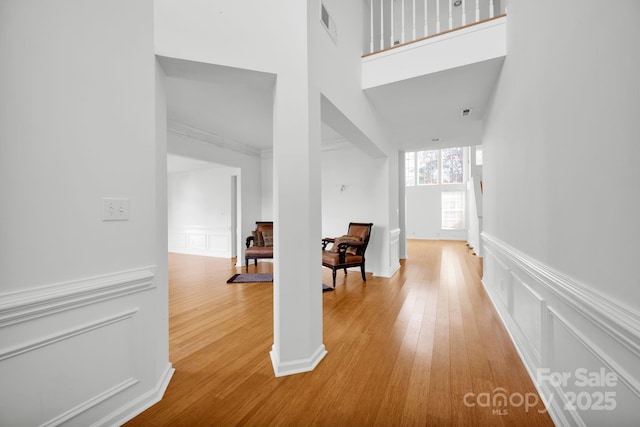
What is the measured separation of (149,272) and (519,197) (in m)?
2.93

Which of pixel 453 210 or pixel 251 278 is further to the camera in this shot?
pixel 453 210

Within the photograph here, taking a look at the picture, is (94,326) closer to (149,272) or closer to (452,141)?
(149,272)

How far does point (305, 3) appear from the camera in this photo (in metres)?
1.90

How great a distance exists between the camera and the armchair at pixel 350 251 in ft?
14.1

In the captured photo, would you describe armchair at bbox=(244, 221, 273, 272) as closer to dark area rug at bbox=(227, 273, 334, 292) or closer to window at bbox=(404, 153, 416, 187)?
dark area rug at bbox=(227, 273, 334, 292)

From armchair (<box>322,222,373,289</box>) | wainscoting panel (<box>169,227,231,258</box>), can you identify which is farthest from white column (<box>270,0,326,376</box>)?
wainscoting panel (<box>169,227,231,258</box>)

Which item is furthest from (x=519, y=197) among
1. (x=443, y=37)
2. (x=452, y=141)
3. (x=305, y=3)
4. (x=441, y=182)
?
(x=441, y=182)

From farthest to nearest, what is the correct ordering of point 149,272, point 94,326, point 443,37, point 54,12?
point 443,37 → point 149,272 → point 94,326 → point 54,12

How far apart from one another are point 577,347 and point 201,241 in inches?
311

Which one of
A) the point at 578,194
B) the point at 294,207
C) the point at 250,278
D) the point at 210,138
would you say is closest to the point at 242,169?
the point at 210,138

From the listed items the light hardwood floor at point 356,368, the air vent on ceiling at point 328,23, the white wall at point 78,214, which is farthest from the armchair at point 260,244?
the air vent on ceiling at point 328,23

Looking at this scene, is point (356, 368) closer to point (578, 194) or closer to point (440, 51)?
point (578, 194)

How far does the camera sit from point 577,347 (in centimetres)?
124

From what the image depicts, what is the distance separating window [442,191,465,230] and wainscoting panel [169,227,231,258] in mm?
9563
